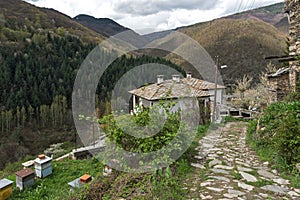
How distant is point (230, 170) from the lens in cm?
331

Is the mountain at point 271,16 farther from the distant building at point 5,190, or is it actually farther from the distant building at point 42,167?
the distant building at point 5,190

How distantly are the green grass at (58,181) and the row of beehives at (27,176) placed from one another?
4.8 inches

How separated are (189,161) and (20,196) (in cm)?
395

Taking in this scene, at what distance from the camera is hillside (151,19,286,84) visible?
3172cm

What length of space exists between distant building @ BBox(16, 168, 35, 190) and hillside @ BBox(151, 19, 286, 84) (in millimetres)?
23244

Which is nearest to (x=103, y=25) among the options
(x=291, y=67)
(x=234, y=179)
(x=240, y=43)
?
(x=240, y=43)

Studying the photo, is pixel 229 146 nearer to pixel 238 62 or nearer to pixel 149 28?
pixel 149 28

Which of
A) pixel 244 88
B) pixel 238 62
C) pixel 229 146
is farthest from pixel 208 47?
pixel 229 146

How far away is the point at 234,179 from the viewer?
293 cm

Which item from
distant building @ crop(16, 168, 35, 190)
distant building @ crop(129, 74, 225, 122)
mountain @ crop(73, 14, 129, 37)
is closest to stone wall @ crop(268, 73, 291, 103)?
distant building @ crop(129, 74, 225, 122)

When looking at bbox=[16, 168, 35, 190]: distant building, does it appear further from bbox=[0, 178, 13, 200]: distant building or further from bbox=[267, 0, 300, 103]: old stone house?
bbox=[267, 0, 300, 103]: old stone house

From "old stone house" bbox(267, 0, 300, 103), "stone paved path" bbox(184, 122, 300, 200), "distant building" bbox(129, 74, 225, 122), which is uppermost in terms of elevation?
"old stone house" bbox(267, 0, 300, 103)

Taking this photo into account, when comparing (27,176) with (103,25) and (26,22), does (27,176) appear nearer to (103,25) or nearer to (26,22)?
(26,22)

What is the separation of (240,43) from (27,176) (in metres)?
34.7
